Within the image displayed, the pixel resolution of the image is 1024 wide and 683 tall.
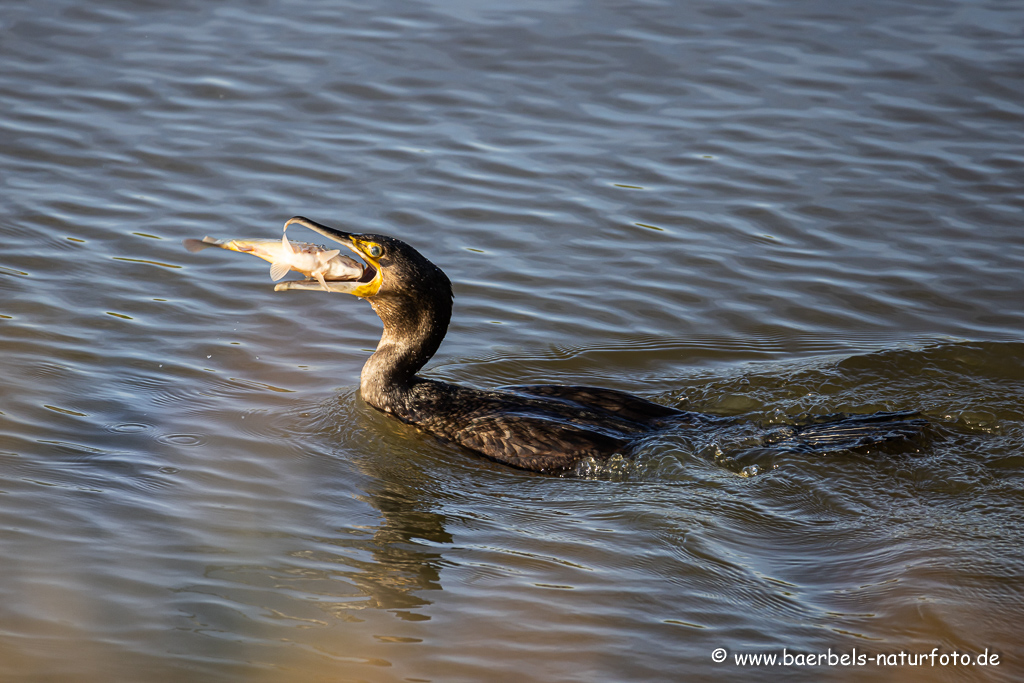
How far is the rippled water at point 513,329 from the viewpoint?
14.3ft

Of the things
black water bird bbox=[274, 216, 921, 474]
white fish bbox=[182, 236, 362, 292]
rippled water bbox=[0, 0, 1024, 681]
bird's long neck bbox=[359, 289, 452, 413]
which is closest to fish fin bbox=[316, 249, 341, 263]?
white fish bbox=[182, 236, 362, 292]

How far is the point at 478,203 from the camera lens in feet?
28.6

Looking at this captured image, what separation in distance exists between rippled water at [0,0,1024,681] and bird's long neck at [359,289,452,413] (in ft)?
0.51

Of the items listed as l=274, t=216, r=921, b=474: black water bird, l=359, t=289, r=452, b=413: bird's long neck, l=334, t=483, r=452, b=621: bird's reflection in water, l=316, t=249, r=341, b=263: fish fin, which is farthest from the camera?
l=359, t=289, r=452, b=413: bird's long neck

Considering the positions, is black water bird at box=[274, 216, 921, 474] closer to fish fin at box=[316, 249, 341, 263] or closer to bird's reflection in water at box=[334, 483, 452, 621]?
fish fin at box=[316, 249, 341, 263]

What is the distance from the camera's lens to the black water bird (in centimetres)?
572

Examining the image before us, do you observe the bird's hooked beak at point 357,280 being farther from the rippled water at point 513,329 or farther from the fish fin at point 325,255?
the rippled water at point 513,329

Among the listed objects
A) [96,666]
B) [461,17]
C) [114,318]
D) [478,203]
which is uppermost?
[461,17]

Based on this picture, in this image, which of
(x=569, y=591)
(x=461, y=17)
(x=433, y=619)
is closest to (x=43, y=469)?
(x=433, y=619)

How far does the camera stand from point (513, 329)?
728cm

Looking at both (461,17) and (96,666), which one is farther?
(461,17)

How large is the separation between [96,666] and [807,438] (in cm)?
357

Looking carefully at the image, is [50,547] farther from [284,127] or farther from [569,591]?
[284,127]

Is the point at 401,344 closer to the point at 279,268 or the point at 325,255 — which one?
the point at 325,255
